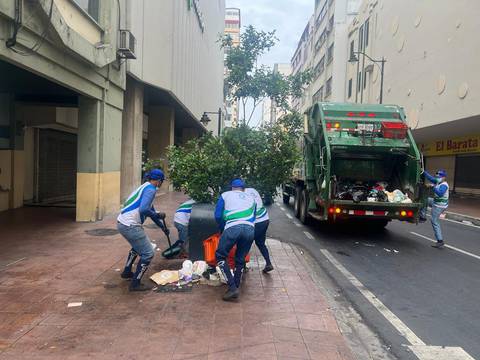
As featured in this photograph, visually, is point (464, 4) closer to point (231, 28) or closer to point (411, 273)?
point (411, 273)

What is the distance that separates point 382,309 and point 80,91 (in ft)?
25.9

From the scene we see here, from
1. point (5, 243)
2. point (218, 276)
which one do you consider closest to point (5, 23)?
point (5, 243)

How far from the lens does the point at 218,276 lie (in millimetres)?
6160

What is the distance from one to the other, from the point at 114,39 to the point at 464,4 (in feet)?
51.2

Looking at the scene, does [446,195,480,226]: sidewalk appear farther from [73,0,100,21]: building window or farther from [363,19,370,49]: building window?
[363,19,370,49]: building window

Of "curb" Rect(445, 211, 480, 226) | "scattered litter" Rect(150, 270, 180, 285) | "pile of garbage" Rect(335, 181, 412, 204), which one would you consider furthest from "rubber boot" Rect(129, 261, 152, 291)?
"curb" Rect(445, 211, 480, 226)

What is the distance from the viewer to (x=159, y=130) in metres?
22.3

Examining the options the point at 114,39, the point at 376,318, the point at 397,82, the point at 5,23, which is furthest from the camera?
the point at 397,82

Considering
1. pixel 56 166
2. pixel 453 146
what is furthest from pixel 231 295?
pixel 453 146

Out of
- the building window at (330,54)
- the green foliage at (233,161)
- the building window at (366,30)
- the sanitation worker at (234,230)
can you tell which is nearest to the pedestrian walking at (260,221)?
the sanitation worker at (234,230)

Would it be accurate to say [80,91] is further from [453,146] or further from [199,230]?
[453,146]

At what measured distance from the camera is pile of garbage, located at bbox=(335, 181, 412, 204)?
33.4 ft

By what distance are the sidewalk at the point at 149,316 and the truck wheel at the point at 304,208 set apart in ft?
17.7

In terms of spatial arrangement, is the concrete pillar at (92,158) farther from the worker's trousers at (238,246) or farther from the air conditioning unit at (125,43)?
the worker's trousers at (238,246)
